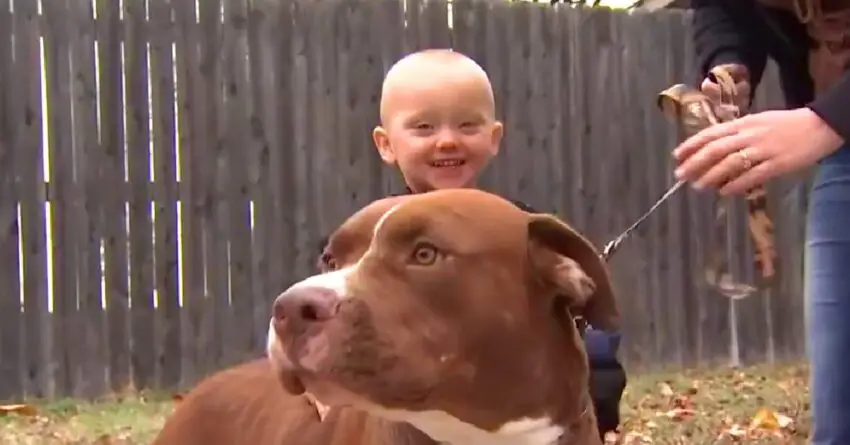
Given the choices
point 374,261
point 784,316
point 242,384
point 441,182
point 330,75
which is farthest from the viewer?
point 784,316

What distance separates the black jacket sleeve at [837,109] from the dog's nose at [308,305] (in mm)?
1384

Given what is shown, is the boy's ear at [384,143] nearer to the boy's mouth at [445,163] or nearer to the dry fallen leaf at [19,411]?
the boy's mouth at [445,163]

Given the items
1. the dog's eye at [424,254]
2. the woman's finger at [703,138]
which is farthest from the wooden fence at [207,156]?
the dog's eye at [424,254]

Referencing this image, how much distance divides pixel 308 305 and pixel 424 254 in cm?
35

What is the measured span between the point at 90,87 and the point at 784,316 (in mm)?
5376

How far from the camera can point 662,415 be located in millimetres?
6223

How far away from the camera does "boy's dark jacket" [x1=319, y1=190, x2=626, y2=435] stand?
4422mm

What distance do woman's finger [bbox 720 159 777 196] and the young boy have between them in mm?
1320

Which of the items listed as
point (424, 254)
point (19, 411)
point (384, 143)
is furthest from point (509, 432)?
point (19, 411)

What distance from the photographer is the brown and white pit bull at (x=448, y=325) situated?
234 centimetres

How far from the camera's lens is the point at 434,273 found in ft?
8.30

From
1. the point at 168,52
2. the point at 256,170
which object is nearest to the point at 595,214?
the point at 256,170

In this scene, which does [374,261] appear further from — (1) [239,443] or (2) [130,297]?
(2) [130,297]

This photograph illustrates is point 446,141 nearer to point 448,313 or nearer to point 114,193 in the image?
point 448,313
